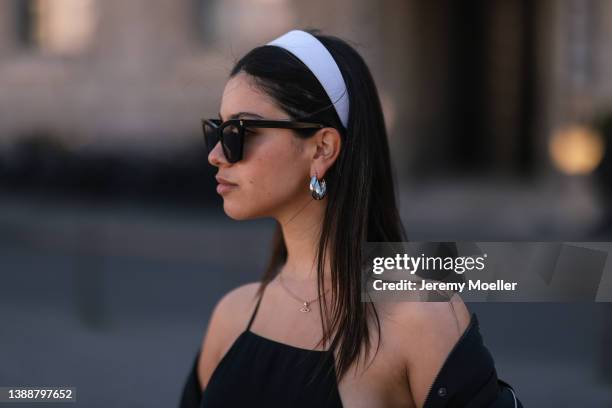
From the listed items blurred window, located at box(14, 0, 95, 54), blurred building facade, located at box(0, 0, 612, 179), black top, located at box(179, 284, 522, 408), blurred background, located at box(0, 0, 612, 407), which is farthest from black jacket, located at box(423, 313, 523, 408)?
blurred window, located at box(14, 0, 95, 54)

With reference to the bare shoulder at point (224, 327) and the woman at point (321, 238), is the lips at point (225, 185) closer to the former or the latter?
the woman at point (321, 238)

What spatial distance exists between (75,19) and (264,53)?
14966mm

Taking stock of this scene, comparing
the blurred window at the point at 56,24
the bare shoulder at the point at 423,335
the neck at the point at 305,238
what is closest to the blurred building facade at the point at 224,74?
the blurred window at the point at 56,24

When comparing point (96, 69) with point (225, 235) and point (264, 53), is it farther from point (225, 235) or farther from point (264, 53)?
point (264, 53)

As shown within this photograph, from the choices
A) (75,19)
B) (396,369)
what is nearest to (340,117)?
(396,369)

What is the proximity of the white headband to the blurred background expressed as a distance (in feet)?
17.6

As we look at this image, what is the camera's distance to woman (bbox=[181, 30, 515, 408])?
2.57 metres

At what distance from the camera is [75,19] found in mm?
17125

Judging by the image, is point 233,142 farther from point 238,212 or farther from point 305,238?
point 305,238

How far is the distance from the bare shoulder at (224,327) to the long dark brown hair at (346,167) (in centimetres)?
32

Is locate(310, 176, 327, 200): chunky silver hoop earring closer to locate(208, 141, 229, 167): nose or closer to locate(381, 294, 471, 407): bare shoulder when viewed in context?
locate(208, 141, 229, 167): nose

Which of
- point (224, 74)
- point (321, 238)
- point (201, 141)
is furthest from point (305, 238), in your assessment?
point (201, 141)

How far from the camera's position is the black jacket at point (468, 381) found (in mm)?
2498

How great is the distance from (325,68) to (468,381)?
34.8 inches
